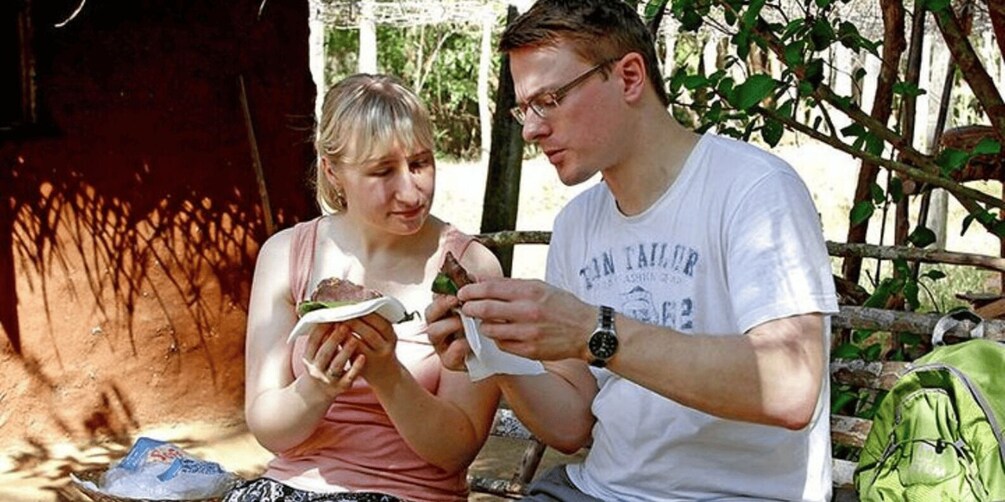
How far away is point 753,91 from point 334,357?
1432 millimetres

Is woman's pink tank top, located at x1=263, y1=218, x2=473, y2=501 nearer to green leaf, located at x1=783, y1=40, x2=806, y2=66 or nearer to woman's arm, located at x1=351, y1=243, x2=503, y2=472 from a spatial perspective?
woman's arm, located at x1=351, y1=243, x2=503, y2=472

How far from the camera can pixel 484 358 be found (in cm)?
235

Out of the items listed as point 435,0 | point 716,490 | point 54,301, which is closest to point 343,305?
point 716,490

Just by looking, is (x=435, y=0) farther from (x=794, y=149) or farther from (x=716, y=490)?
(x=716, y=490)

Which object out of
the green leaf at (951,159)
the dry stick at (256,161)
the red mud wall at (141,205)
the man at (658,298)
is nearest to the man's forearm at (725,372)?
the man at (658,298)

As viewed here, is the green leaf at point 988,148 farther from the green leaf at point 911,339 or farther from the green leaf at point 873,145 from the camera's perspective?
the green leaf at point 911,339

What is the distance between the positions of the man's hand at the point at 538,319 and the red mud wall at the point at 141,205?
14.2 feet

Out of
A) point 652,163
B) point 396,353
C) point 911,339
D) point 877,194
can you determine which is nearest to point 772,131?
point 877,194

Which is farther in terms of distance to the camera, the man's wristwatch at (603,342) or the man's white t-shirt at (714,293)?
the man's white t-shirt at (714,293)

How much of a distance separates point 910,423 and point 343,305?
1058 millimetres

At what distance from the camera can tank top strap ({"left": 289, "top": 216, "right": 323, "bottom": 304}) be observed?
9.25 feet

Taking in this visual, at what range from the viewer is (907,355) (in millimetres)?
3514

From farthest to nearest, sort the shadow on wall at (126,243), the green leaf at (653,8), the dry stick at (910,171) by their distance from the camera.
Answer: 1. the shadow on wall at (126,243)
2. the green leaf at (653,8)
3. the dry stick at (910,171)

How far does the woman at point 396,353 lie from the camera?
8.64 feet
